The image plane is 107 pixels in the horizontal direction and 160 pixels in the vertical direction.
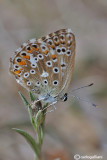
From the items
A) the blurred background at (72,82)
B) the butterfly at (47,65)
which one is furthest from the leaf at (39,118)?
the blurred background at (72,82)

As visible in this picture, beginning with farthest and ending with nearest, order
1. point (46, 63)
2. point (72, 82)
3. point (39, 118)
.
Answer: point (72, 82) → point (46, 63) → point (39, 118)

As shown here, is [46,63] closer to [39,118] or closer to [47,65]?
[47,65]

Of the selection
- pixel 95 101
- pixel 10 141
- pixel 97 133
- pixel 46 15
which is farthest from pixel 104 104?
pixel 46 15

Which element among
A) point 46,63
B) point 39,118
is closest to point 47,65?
point 46,63

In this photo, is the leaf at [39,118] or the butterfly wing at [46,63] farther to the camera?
the butterfly wing at [46,63]

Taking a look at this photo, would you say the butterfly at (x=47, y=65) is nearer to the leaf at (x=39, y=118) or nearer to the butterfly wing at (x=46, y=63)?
the butterfly wing at (x=46, y=63)

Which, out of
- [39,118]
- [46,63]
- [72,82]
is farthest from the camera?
[72,82]

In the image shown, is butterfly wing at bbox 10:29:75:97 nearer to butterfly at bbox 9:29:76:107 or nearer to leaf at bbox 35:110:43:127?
butterfly at bbox 9:29:76:107

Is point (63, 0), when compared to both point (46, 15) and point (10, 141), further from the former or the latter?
point (10, 141)

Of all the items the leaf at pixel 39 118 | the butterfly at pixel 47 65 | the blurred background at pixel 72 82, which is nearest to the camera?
the leaf at pixel 39 118
